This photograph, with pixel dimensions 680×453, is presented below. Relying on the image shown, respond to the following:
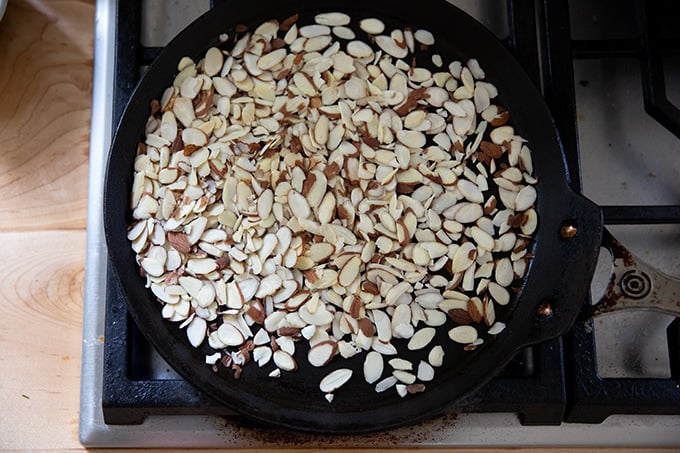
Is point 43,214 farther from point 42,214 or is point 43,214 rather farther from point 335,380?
point 335,380

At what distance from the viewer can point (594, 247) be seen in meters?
0.73

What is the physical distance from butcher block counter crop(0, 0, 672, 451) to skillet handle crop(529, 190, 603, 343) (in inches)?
18.9

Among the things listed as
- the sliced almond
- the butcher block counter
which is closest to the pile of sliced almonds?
the sliced almond

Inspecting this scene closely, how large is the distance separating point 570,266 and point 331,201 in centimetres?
24

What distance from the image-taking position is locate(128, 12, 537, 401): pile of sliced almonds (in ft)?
2.50

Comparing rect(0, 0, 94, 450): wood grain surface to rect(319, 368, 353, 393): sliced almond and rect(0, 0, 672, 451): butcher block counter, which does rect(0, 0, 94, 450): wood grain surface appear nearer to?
rect(0, 0, 672, 451): butcher block counter

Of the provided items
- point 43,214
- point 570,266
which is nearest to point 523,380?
point 570,266

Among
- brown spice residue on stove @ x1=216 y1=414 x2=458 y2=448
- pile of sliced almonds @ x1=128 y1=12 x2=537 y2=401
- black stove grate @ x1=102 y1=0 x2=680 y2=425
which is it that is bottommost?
brown spice residue on stove @ x1=216 y1=414 x2=458 y2=448

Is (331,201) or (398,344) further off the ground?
(331,201)

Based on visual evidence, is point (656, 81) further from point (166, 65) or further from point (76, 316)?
point (76, 316)

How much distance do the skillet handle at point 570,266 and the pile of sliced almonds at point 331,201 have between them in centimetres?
3

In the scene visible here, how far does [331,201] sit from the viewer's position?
2.58 ft

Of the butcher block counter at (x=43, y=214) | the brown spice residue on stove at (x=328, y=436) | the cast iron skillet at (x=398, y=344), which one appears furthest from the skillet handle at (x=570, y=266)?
the butcher block counter at (x=43, y=214)

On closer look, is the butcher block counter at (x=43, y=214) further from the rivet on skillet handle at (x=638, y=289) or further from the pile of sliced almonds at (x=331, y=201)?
the rivet on skillet handle at (x=638, y=289)
